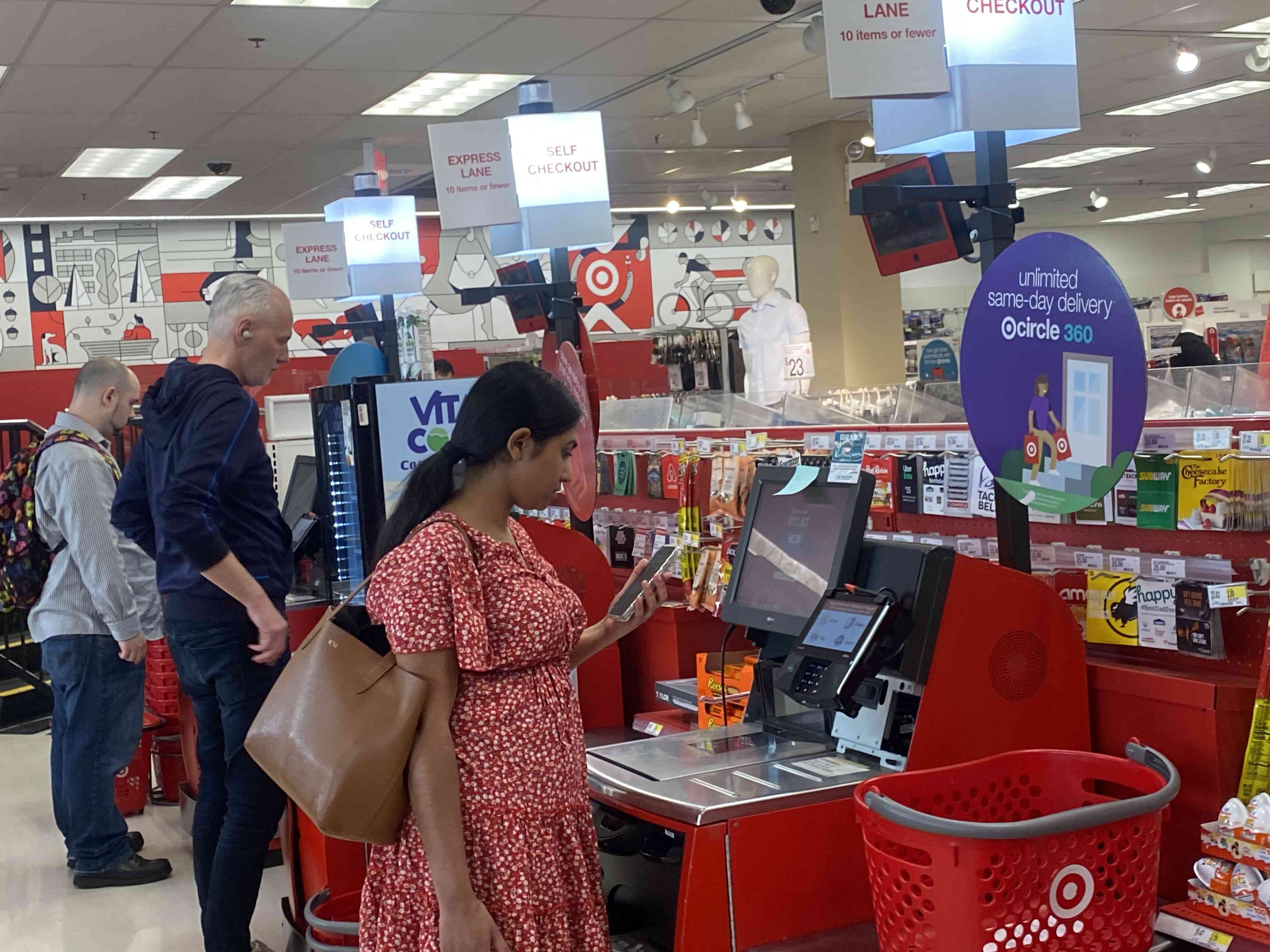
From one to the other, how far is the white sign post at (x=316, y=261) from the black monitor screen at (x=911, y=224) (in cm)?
700

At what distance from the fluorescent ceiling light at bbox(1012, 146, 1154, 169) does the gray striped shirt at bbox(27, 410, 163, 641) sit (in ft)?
36.5

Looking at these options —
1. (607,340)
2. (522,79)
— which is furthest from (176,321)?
(522,79)

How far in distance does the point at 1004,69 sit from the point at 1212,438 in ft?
2.52

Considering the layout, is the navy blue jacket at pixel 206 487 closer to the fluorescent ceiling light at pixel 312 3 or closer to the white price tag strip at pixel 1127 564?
the white price tag strip at pixel 1127 564

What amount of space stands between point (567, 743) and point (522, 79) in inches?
296

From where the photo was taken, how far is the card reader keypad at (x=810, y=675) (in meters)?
2.06

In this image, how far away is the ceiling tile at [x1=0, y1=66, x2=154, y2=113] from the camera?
766 centimetres

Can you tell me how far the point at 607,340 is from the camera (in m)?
14.1

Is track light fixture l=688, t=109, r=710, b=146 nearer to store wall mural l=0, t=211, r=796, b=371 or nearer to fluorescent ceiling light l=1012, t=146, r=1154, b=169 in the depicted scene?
store wall mural l=0, t=211, r=796, b=371

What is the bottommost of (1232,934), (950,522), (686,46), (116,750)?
(116,750)

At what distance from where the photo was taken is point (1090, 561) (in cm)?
242

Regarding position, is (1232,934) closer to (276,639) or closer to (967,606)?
(967,606)

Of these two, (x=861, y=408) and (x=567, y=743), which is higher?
(x=861, y=408)

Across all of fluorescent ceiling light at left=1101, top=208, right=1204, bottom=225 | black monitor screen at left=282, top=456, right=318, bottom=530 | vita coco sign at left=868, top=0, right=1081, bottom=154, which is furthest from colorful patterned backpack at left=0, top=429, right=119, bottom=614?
fluorescent ceiling light at left=1101, top=208, right=1204, bottom=225
